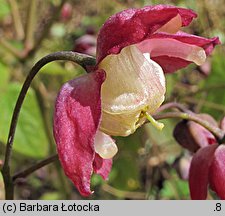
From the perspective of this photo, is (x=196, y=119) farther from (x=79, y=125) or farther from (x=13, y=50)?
(x=13, y=50)

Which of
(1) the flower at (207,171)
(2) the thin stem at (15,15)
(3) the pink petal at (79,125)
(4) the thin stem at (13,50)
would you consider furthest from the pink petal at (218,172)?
(2) the thin stem at (15,15)

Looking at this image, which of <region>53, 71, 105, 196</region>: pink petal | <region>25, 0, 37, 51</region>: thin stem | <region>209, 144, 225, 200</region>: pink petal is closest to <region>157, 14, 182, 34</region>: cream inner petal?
<region>53, 71, 105, 196</region>: pink petal

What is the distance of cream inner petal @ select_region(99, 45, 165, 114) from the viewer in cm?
79

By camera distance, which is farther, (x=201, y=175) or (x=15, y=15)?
(x=15, y=15)

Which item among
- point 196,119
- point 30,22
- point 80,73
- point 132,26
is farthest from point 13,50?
point 132,26

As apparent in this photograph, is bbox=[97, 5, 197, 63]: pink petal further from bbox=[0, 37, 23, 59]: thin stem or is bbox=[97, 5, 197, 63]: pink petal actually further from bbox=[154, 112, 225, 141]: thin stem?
bbox=[0, 37, 23, 59]: thin stem

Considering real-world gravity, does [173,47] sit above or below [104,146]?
above

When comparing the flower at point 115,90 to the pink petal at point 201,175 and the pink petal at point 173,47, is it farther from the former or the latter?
the pink petal at point 201,175

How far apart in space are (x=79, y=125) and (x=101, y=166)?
5.3 inches

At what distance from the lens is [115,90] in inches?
31.3

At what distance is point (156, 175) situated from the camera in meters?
1.93

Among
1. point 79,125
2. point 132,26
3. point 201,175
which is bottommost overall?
point 201,175
